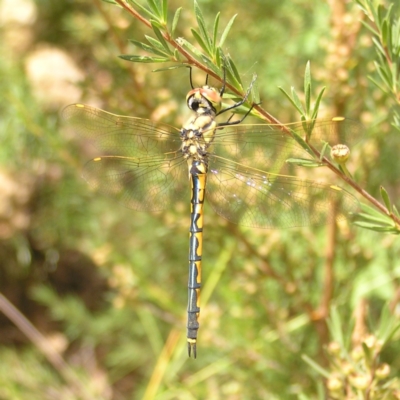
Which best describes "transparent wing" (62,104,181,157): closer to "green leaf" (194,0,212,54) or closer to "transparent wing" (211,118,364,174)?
"transparent wing" (211,118,364,174)

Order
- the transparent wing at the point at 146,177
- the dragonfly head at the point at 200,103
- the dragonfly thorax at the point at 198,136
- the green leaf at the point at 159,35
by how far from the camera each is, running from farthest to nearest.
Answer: the transparent wing at the point at 146,177
the dragonfly thorax at the point at 198,136
the dragonfly head at the point at 200,103
the green leaf at the point at 159,35

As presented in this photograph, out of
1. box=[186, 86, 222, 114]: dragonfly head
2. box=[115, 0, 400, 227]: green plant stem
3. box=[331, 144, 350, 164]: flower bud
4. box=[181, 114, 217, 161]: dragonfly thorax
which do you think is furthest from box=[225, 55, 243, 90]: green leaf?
box=[181, 114, 217, 161]: dragonfly thorax

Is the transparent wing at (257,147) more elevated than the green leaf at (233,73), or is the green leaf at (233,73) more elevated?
the green leaf at (233,73)

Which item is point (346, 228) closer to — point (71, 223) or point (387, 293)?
point (387, 293)

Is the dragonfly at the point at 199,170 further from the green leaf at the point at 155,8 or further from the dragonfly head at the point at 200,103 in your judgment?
the green leaf at the point at 155,8

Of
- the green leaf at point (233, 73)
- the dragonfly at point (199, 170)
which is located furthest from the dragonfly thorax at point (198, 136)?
the green leaf at point (233, 73)

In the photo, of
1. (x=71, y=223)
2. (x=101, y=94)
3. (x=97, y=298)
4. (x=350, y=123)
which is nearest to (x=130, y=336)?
(x=97, y=298)
